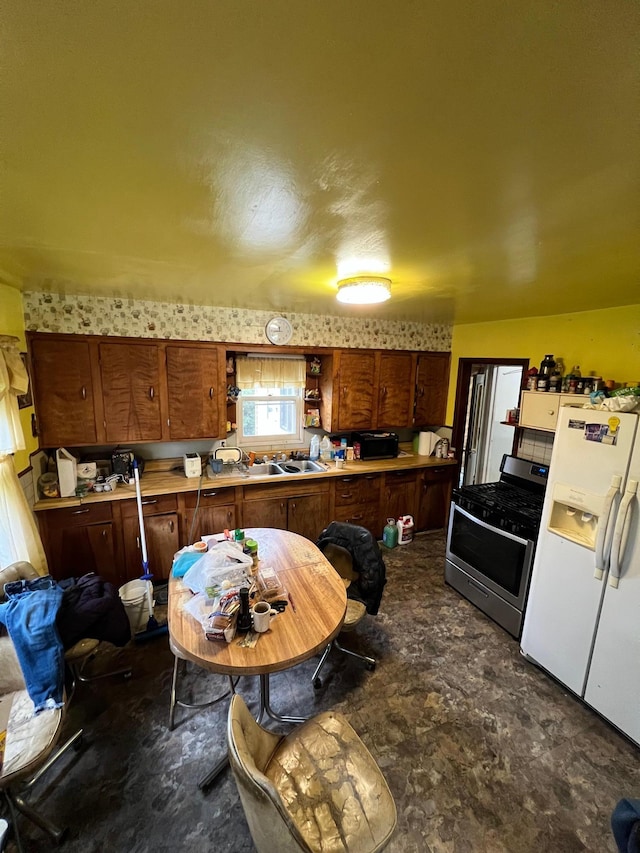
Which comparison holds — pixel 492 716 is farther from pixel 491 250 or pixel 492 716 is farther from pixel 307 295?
pixel 307 295

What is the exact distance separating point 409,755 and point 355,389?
294cm

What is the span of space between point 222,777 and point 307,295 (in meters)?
2.84

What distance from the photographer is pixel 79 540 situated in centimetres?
279

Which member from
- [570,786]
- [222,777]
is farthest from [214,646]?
[570,786]

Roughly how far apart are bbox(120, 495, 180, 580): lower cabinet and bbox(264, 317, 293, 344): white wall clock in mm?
1751

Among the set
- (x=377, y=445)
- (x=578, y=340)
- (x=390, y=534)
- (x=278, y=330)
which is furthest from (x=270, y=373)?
(x=578, y=340)

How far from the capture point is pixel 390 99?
66cm

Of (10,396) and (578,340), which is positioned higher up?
(578,340)

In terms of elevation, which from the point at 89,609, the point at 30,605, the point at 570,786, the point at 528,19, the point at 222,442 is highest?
the point at 528,19

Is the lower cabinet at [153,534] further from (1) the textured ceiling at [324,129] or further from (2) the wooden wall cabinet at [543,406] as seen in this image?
(2) the wooden wall cabinet at [543,406]

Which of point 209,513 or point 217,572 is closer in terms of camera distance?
point 217,572

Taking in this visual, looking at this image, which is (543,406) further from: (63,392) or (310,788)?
(63,392)

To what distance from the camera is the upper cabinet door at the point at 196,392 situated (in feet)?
10.4

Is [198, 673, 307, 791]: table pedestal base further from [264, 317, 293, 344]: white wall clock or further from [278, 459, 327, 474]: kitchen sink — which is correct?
[264, 317, 293, 344]: white wall clock
